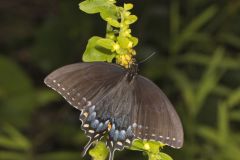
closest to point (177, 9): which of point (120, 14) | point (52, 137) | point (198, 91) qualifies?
point (198, 91)

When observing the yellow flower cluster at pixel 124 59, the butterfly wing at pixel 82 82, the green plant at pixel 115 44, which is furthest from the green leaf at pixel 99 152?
the yellow flower cluster at pixel 124 59

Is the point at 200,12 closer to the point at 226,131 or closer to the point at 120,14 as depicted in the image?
the point at 226,131

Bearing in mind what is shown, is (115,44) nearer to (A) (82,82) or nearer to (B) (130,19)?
(B) (130,19)

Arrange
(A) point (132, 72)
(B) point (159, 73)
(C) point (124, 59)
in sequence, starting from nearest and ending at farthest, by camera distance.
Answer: (C) point (124, 59)
(A) point (132, 72)
(B) point (159, 73)

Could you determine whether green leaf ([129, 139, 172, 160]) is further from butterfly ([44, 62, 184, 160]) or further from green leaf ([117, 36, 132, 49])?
green leaf ([117, 36, 132, 49])

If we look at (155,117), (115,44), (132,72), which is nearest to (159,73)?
(132,72)

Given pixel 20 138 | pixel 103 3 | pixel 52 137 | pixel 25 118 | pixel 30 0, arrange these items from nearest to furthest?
pixel 103 3
pixel 20 138
pixel 25 118
pixel 52 137
pixel 30 0
